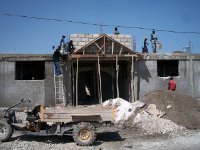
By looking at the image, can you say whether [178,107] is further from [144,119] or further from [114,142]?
[114,142]

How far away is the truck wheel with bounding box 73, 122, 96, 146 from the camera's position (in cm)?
1088

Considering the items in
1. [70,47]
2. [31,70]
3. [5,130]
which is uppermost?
[70,47]

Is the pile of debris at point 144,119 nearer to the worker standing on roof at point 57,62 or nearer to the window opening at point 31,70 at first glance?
the worker standing on roof at point 57,62

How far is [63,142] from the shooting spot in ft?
37.4

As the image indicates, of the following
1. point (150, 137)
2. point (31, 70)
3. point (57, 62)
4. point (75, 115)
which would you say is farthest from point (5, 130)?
point (31, 70)

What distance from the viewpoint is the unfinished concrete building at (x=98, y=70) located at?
1941 centimetres

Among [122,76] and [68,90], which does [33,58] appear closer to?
[68,90]

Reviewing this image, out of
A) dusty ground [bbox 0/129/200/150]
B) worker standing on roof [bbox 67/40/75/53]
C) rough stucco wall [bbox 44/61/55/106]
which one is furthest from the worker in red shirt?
rough stucco wall [bbox 44/61/55/106]

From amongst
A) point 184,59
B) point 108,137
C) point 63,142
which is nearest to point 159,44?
point 184,59

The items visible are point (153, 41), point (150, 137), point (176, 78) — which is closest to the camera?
point (150, 137)

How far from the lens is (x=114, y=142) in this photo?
11625mm

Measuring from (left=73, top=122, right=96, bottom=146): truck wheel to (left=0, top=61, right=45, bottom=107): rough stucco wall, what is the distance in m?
9.24

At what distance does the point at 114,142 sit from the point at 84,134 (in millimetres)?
1313

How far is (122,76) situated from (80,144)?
43.4 feet
